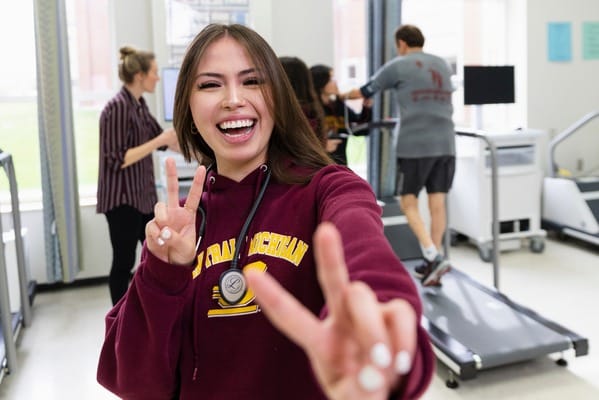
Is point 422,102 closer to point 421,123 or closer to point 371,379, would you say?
point 421,123

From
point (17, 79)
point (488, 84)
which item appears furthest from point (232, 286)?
point (17, 79)

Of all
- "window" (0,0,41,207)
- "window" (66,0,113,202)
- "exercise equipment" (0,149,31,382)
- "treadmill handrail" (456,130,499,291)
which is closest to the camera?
"exercise equipment" (0,149,31,382)

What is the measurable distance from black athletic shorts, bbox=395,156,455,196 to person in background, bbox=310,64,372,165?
440 mm

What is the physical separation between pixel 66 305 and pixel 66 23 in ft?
6.56

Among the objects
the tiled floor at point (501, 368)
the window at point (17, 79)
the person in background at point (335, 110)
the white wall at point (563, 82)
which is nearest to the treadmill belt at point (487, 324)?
the tiled floor at point (501, 368)

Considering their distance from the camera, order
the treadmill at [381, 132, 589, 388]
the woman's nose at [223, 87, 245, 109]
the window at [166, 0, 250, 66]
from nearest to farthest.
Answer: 1. the woman's nose at [223, 87, 245, 109]
2. the treadmill at [381, 132, 589, 388]
3. the window at [166, 0, 250, 66]

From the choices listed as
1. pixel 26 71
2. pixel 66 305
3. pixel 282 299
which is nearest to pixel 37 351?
pixel 66 305

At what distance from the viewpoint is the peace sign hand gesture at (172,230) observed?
2.83ft

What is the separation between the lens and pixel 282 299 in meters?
0.52

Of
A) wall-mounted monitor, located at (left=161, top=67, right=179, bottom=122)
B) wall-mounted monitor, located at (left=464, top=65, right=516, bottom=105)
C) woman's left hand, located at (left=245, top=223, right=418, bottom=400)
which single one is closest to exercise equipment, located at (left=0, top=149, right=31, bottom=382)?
wall-mounted monitor, located at (left=161, top=67, right=179, bottom=122)

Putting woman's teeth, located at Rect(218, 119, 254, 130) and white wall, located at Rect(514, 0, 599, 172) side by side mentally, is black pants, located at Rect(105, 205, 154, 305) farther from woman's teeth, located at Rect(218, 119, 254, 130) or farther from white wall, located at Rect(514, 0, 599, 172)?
white wall, located at Rect(514, 0, 599, 172)

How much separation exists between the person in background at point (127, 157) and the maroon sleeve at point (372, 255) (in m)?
2.27

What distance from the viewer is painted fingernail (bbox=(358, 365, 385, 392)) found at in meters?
0.49

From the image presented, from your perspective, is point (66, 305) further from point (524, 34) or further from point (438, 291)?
point (524, 34)
